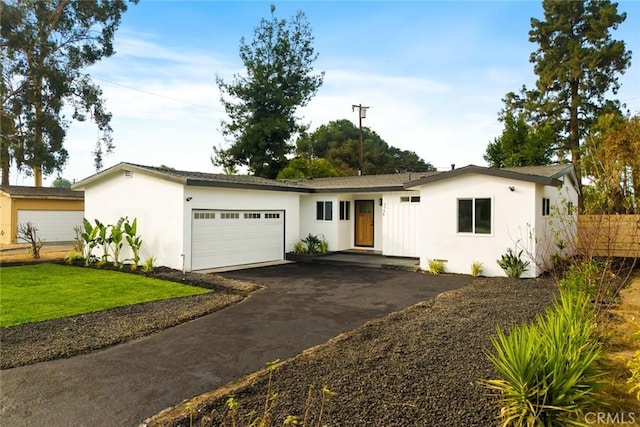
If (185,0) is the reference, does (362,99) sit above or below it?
above

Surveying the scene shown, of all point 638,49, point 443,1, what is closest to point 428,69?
point 443,1

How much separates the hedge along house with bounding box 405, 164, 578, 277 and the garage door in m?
5.55

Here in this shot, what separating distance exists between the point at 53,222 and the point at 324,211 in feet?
52.6

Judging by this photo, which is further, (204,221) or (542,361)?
(204,221)

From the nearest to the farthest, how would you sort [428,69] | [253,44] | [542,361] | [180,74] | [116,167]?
1. [542,361]
2. [116,167]
3. [428,69]
4. [180,74]
5. [253,44]

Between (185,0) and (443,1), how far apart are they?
814 cm

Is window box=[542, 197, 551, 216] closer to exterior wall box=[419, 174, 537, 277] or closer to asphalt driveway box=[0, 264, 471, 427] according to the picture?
exterior wall box=[419, 174, 537, 277]

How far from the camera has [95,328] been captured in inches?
262

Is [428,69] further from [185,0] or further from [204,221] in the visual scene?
[204,221]

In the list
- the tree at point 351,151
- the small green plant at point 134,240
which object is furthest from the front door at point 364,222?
the tree at point 351,151

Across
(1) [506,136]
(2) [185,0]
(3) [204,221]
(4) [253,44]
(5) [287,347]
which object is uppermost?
(4) [253,44]

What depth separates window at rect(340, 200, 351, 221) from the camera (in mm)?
17156

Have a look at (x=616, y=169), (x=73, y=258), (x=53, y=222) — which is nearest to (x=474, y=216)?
(x=616, y=169)

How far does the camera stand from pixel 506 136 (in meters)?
25.6
